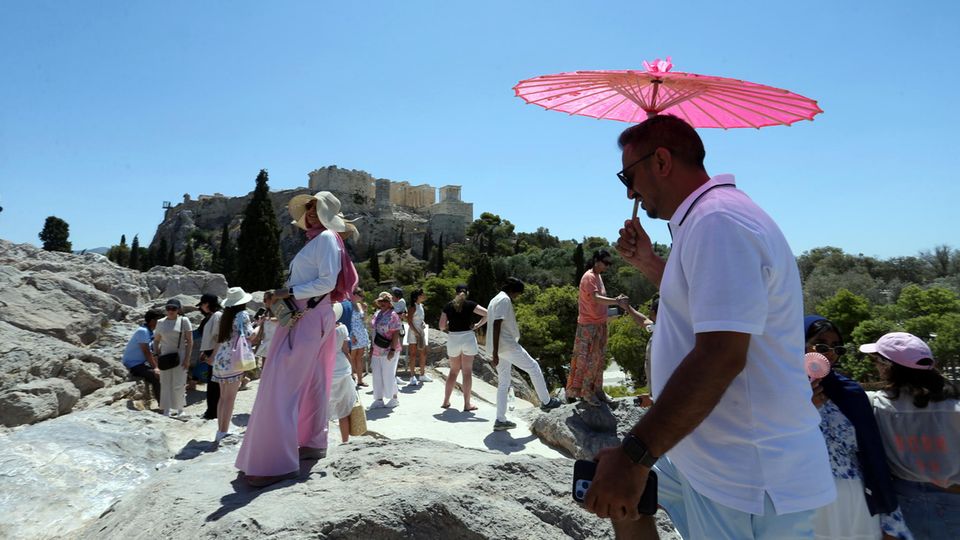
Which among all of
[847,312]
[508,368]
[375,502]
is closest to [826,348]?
[375,502]

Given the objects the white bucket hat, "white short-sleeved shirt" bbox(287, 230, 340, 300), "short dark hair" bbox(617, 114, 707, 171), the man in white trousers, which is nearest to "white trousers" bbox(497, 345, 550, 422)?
the man in white trousers

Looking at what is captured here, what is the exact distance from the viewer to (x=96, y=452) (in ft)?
14.7

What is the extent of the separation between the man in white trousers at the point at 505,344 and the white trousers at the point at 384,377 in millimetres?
1956

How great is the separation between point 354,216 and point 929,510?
8851cm

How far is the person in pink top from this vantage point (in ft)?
21.6

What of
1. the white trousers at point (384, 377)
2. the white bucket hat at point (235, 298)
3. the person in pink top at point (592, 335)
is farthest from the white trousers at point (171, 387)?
the person in pink top at point (592, 335)

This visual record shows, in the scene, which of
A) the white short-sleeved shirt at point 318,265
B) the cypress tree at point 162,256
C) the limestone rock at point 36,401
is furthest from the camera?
the cypress tree at point 162,256

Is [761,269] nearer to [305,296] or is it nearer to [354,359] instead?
[305,296]

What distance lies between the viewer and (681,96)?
2.75 meters

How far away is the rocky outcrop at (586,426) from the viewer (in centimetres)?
592

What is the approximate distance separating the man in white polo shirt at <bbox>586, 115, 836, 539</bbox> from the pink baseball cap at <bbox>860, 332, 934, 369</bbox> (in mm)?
1614

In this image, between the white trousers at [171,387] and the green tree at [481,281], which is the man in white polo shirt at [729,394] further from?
the green tree at [481,281]

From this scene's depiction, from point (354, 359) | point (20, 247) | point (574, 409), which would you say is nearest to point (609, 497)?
point (574, 409)

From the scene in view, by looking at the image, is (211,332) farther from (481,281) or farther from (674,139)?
(481,281)
